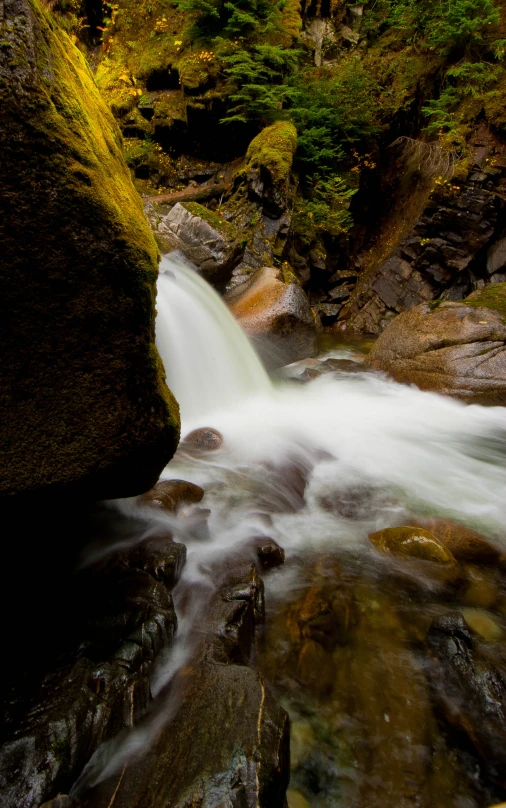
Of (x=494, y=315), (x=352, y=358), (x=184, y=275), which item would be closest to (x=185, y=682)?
(x=184, y=275)

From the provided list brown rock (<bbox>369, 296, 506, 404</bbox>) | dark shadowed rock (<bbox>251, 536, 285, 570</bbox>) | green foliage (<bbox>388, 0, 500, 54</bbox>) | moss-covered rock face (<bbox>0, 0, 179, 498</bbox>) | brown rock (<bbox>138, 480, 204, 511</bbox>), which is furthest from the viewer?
green foliage (<bbox>388, 0, 500, 54</bbox>)

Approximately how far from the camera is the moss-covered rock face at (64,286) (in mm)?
1441

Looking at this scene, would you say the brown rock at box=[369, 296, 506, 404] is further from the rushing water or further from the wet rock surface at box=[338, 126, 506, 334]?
the wet rock surface at box=[338, 126, 506, 334]

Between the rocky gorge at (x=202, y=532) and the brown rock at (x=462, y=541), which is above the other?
the rocky gorge at (x=202, y=532)

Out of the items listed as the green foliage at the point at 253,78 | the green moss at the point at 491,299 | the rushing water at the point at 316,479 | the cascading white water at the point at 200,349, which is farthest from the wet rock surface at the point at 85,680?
the green foliage at the point at 253,78

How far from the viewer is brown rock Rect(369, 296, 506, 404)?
746cm

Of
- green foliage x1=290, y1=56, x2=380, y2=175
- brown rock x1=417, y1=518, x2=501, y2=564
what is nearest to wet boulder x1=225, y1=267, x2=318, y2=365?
brown rock x1=417, y1=518, x2=501, y2=564

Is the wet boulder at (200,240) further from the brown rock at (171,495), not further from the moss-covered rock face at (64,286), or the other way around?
the moss-covered rock face at (64,286)

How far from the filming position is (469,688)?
2.27 m

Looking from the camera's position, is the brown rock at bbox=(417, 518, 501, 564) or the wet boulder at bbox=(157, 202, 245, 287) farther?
the wet boulder at bbox=(157, 202, 245, 287)

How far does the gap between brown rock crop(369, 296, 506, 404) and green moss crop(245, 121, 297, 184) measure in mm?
4822

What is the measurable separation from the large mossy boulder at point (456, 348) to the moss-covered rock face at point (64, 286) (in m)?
7.12

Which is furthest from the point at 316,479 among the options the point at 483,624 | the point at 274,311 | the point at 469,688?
the point at 274,311

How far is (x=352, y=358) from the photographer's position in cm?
1068
